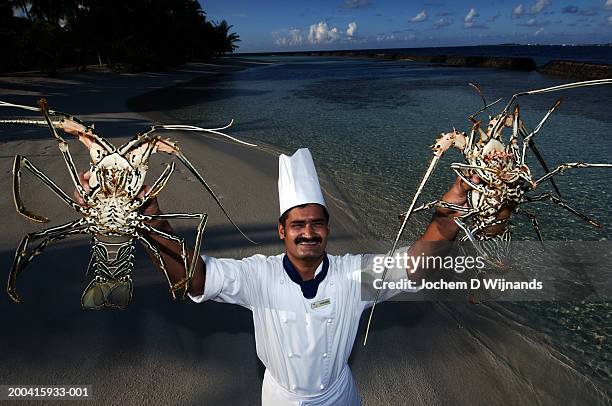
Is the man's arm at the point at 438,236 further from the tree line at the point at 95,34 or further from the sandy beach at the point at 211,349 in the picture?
the tree line at the point at 95,34

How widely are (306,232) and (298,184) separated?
37cm

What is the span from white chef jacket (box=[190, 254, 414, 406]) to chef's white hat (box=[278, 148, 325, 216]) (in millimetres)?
488

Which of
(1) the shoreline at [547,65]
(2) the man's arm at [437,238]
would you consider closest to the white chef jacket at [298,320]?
(2) the man's arm at [437,238]

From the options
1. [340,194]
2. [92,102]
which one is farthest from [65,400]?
[92,102]

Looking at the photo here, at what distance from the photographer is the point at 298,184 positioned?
271cm

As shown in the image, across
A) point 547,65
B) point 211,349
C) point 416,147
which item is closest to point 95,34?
point 416,147

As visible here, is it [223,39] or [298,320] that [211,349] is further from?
[223,39]

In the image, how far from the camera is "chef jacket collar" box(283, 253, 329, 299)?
2.63 meters

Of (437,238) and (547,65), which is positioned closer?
(437,238)

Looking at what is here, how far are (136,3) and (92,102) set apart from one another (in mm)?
31362

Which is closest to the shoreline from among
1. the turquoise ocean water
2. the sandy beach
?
the turquoise ocean water

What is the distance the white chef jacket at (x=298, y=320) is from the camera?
261 centimetres

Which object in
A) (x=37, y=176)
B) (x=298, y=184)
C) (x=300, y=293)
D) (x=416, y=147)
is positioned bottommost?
(x=416, y=147)

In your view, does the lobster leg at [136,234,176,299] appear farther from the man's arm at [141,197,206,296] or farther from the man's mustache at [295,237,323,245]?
the man's mustache at [295,237,323,245]
